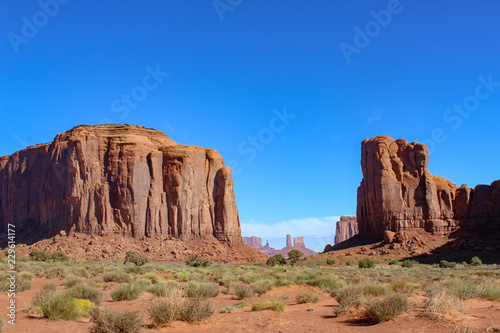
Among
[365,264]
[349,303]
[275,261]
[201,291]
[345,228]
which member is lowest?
[365,264]

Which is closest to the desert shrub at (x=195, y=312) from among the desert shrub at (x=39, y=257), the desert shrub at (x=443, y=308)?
the desert shrub at (x=443, y=308)

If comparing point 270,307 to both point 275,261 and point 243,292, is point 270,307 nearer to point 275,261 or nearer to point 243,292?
point 243,292

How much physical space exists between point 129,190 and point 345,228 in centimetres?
13045

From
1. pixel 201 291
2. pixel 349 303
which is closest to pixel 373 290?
pixel 349 303

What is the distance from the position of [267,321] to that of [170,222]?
58012mm

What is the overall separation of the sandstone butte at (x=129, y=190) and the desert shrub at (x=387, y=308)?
5645 centimetres

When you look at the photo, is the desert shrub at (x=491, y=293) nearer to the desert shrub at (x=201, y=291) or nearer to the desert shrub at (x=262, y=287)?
the desert shrub at (x=262, y=287)

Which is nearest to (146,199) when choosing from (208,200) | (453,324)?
(208,200)

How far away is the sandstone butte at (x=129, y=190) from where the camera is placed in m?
62.5

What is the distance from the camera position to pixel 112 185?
64.5 meters

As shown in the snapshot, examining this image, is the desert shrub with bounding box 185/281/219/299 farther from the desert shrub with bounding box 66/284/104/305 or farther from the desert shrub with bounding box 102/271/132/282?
the desert shrub with bounding box 102/271/132/282

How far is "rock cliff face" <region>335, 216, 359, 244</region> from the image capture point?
175 m

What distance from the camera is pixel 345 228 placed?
177 m

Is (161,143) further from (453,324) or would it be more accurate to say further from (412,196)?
(453,324)
